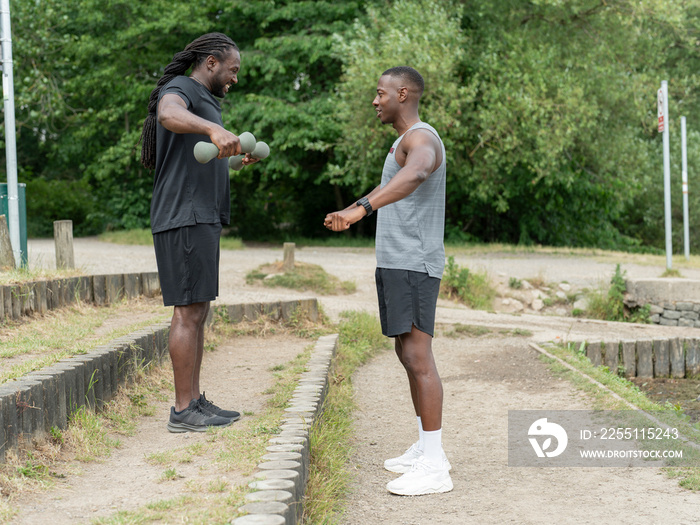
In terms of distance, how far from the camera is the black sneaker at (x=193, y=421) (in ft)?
12.9

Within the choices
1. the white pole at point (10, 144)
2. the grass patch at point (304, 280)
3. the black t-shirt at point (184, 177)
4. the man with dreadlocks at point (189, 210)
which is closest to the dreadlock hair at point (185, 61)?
the man with dreadlocks at point (189, 210)

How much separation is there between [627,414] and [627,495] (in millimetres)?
1347

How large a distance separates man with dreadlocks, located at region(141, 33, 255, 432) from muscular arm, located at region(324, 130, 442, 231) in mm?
834

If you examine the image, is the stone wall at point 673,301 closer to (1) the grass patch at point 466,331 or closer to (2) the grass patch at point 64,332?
(1) the grass patch at point 466,331

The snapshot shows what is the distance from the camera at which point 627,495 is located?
142 inches

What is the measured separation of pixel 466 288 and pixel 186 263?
765 cm

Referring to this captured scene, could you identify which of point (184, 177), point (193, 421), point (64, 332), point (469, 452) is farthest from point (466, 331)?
point (184, 177)

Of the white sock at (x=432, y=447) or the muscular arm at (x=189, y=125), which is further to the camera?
the white sock at (x=432, y=447)

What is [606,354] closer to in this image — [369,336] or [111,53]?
[369,336]

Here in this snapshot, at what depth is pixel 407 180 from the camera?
3371 millimetres

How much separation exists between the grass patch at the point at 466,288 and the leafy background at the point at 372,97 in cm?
514

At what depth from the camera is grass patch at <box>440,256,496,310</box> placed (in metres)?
10.9

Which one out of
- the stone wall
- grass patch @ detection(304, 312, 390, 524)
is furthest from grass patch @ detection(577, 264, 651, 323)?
grass patch @ detection(304, 312, 390, 524)

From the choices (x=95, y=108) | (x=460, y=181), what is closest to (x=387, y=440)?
(x=460, y=181)
